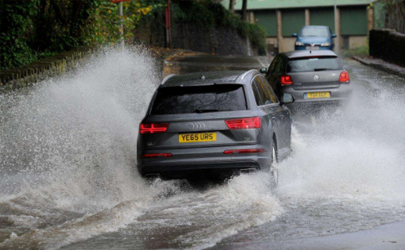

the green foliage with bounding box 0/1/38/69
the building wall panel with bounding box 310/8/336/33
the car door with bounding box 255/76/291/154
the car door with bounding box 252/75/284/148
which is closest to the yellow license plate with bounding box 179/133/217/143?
the car door with bounding box 252/75/284/148

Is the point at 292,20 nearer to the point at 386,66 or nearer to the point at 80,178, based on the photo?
the point at 386,66

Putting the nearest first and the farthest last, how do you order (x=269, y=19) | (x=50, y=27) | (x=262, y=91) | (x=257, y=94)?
(x=257, y=94)
(x=262, y=91)
(x=50, y=27)
(x=269, y=19)

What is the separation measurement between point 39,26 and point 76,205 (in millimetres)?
13340

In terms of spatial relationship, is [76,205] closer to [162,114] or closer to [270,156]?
[162,114]

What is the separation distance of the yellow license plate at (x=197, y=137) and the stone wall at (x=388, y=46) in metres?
21.6

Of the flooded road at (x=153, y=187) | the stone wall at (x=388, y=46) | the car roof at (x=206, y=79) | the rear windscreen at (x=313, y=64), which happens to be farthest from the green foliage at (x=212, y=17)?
the car roof at (x=206, y=79)

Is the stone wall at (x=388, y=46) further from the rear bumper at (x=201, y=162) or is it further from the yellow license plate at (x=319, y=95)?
the rear bumper at (x=201, y=162)

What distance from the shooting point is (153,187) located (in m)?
8.99

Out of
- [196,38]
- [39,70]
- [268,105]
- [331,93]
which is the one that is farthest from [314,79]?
[196,38]

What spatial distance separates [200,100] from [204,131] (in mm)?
433

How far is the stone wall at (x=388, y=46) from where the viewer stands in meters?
29.7

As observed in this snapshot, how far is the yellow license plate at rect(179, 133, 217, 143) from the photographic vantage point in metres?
8.62

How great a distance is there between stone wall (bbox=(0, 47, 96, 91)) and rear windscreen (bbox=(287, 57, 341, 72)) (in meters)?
5.18

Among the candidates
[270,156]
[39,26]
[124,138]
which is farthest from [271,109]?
[39,26]
